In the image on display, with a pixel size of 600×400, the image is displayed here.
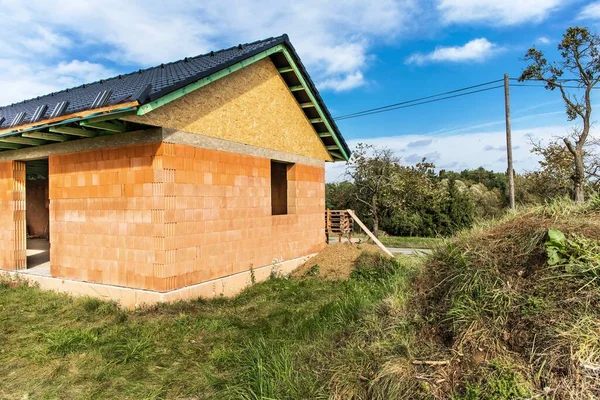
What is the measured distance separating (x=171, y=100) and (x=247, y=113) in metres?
2.73

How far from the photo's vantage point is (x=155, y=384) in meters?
4.22

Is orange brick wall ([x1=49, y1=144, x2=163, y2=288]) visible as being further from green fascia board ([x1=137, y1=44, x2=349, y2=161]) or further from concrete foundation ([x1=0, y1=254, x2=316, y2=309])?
green fascia board ([x1=137, y1=44, x2=349, y2=161])

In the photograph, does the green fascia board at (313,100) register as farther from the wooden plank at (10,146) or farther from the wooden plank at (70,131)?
the wooden plank at (10,146)

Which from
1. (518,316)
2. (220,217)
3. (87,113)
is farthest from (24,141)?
(518,316)

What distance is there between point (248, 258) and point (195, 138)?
11.0 ft

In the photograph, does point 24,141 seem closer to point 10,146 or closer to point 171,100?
point 10,146

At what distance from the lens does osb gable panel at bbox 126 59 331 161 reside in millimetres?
7502

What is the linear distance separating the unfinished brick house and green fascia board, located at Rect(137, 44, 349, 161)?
0.10ft

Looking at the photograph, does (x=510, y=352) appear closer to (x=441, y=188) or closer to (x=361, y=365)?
(x=361, y=365)

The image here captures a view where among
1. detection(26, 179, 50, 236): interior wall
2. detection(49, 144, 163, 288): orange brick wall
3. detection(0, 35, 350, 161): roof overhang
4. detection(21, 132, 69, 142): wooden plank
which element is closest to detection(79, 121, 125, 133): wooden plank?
detection(0, 35, 350, 161): roof overhang

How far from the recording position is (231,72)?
8.34 metres

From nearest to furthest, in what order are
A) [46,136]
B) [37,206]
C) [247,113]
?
[46,136] → [247,113] → [37,206]

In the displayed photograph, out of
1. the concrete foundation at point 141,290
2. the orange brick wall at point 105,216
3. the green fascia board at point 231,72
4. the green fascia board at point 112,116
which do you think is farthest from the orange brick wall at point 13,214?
the green fascia board at point 231,72

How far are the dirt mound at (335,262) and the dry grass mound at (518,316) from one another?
7128 millimetres
